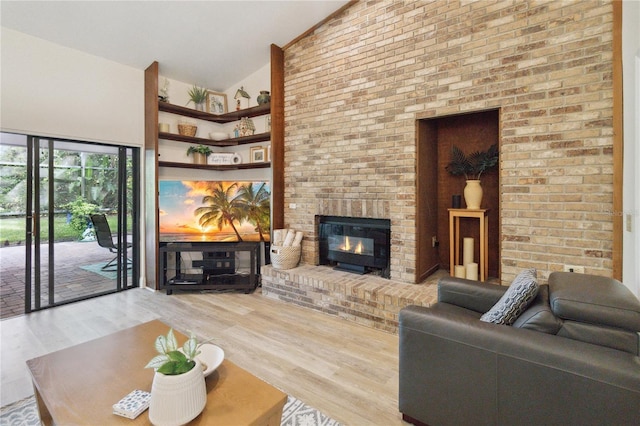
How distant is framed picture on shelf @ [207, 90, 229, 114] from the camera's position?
479 centimetres

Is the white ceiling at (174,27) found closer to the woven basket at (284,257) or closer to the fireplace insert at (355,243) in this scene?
the fireplace insert at (355,243)

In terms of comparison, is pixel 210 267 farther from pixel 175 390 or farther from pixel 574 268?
pixel 574 268

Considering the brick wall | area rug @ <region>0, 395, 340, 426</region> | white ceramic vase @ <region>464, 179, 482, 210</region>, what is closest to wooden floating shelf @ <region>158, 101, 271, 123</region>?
the brick wall

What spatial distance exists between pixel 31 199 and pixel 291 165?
2.94 meters

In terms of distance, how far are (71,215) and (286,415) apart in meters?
3.58

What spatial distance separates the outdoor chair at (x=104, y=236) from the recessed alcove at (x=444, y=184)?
3889 mm

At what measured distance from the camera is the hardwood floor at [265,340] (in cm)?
200

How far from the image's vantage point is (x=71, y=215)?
3.73 m

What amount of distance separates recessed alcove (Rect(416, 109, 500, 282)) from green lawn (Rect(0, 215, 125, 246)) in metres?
4.06

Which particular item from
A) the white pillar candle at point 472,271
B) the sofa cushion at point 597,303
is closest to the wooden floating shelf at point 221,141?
the white pillar candle at point 472,271

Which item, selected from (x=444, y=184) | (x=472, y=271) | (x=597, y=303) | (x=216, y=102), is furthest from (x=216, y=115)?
(x=597, y=303)

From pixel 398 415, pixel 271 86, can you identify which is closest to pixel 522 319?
pixel 398 415

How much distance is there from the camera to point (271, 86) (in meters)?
4.16

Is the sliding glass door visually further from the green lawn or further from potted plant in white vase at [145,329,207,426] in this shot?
potted plant in white vase at [145,329,207,426]
